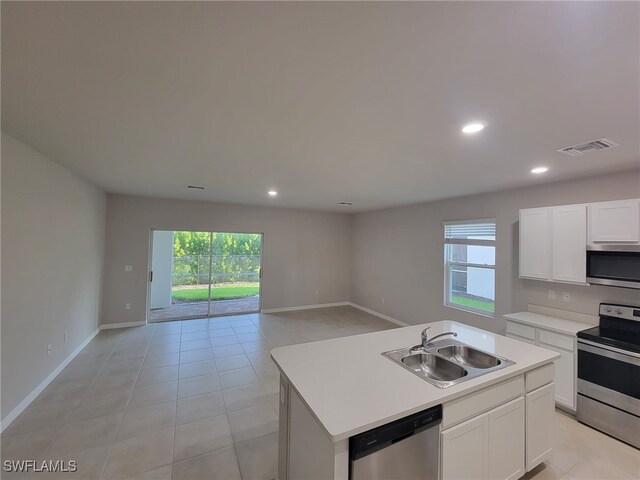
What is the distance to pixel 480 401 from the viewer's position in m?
1.58

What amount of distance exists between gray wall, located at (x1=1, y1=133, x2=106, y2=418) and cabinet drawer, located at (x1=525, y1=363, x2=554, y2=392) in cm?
423

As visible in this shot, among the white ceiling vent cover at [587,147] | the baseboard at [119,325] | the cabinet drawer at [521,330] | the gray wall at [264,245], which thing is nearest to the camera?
the white ceiling vent cover at [587,147]

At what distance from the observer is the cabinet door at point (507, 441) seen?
5.44 feet

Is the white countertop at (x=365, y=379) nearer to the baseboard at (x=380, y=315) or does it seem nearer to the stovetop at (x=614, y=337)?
the stovetop at (x=614, y=337)

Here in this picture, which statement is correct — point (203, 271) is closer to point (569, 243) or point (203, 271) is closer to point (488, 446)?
point (488, 446)

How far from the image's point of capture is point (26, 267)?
8.33 ft

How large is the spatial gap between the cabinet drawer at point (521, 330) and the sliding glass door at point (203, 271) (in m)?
5.07

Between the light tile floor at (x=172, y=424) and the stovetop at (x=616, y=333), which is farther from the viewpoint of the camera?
the stovetop at (x=616, y=333)

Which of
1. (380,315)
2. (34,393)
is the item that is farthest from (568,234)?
(34,393)

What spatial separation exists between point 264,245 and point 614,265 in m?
5.72

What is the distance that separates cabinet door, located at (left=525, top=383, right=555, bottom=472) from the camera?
6.08 ft

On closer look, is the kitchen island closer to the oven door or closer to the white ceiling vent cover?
the oven door

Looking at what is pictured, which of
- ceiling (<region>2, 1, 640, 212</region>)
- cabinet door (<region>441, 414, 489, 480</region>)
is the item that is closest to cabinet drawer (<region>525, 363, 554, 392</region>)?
cabinet door (<region>441, 414, 489, 480</region>)

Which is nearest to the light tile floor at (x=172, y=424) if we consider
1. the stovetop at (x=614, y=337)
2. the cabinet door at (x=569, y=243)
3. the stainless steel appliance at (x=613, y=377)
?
the stainless steel appliance at (x=613, y=377)
